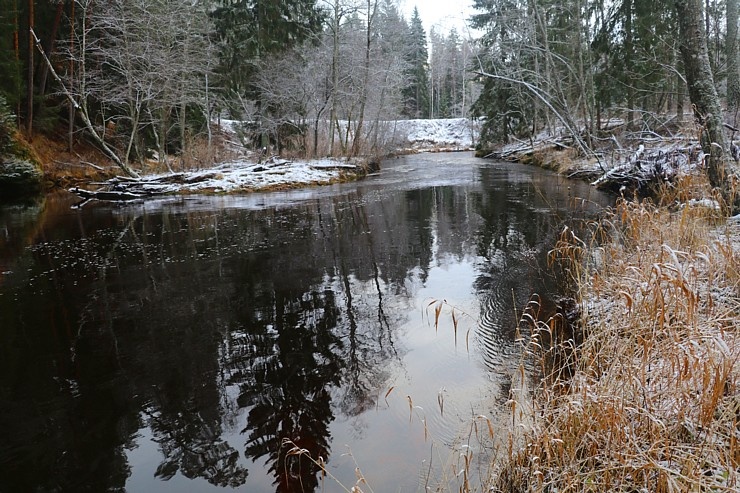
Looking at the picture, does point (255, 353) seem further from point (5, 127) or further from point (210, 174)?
point (5, 127)

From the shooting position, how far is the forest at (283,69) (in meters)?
17.9

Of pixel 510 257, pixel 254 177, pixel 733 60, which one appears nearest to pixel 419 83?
pixel 254 177

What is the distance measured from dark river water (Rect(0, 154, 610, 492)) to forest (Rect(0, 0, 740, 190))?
9.21m

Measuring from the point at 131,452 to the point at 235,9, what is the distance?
89.8 ft

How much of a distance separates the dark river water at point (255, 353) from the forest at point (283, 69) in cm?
921

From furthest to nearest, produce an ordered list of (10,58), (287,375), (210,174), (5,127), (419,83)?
(419,83) → (10,58) → (210,174) → (5,127) → (287,375)

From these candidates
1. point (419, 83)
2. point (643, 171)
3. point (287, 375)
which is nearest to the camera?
point (287, 375)

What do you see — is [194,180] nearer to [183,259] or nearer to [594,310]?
[183,259]

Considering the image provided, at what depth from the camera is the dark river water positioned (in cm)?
305

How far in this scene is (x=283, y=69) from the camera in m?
24.6

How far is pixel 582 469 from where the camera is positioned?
2.37 metres

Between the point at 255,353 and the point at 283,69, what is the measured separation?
22.8 meters

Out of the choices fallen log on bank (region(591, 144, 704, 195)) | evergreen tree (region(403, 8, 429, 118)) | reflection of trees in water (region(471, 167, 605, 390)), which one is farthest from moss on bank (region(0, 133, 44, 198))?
evergreen tree (region(403, 8, 429, 118))

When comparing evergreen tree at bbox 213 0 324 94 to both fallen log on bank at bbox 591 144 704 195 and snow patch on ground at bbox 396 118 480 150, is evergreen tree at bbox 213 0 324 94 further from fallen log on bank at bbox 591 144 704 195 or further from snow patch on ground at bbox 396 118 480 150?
snow patch on ground at bbox 396 118 480 150
